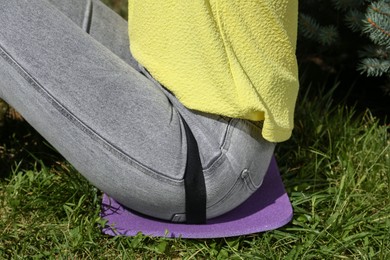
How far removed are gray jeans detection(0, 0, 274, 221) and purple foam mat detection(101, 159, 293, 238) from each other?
Result: 0.12 meters

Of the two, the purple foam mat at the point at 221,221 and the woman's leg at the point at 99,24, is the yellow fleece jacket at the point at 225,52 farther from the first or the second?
the woman's leg at the point at 99,24

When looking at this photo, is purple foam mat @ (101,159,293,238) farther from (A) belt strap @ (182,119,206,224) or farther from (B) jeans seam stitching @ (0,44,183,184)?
(B) jeans seam stitching @ (0,44,183,184)

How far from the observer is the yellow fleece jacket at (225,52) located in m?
1.34

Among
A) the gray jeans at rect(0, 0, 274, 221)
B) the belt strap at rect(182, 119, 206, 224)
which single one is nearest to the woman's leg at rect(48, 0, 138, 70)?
the gray jeans at rect(0, 0, 274, 221)

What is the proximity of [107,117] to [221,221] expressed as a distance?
45 centimetres

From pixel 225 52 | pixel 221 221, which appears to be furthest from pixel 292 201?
pixel 225 52

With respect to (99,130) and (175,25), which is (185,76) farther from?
(99,130)

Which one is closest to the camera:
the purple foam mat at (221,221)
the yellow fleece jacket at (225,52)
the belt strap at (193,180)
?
the yellow fleece jacket at (225,52)

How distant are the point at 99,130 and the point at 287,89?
1.50 ft

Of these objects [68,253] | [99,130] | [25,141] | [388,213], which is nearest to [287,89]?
[99,130]

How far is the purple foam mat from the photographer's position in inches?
63.8

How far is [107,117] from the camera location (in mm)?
1434

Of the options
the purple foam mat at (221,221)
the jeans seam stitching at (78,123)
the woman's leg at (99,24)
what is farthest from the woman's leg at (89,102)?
the woman's leg at (99,24)

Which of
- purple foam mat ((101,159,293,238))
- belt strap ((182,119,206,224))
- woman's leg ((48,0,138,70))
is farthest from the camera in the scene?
woman's leg ((48,0,138,70))
